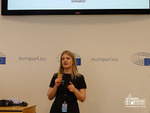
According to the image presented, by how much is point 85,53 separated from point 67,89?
3.51ft

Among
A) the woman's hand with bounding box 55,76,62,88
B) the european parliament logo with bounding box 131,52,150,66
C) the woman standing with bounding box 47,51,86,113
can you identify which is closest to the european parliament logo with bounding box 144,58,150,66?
the european parliament logo with bounding box 131,52,150,66

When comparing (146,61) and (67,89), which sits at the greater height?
(146,61)

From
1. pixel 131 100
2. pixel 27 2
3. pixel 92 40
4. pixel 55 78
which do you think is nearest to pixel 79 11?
pixel 92 40

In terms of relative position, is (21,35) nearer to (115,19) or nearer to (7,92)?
(7,92)

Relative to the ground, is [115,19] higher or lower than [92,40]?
higher

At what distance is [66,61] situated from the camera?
3.38m

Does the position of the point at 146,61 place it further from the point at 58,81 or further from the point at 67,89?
the point at 58,81

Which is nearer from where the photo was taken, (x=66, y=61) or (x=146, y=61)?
(x=66, y=61)

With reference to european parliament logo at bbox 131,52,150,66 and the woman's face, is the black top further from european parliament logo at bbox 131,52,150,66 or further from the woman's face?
european parliament logo at bbox 131,52,150,66

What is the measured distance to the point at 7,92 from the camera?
425cm

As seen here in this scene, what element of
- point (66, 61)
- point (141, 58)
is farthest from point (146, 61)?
point (66, 61)

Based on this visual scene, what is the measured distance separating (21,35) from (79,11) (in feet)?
3.62

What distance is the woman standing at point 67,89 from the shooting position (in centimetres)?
322

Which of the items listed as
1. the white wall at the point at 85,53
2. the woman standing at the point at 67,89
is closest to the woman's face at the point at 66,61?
the woman standing at the point at 67,89
